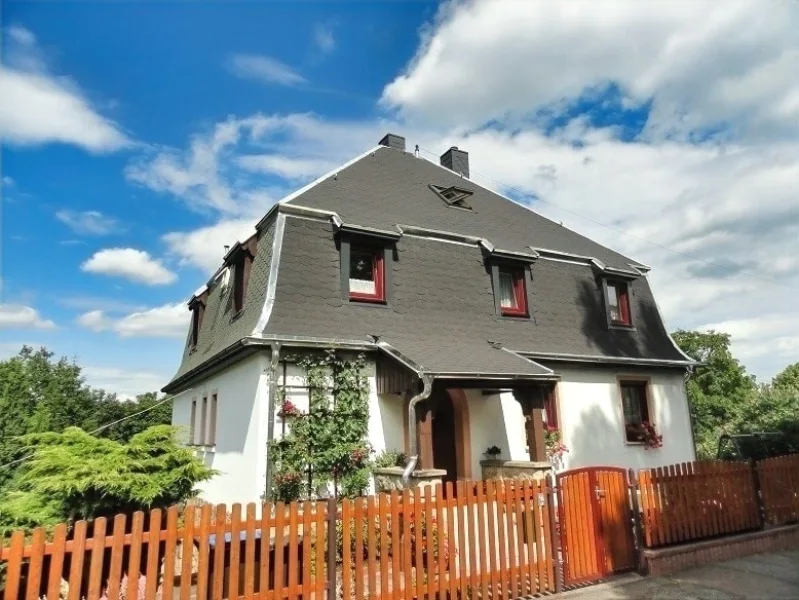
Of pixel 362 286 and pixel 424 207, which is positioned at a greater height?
pixel 424 207

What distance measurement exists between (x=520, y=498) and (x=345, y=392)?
445 cm

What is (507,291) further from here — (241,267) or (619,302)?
(241,267)

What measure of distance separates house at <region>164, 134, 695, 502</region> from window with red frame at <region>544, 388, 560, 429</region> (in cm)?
3

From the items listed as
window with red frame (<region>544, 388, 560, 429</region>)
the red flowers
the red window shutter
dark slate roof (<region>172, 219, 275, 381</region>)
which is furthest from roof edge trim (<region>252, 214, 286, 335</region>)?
the red window shutter

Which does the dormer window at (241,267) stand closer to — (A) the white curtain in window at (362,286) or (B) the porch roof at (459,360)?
(A) the white curtain in window at (362,286)

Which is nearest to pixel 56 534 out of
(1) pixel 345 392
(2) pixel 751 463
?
(1) pixel 345 392

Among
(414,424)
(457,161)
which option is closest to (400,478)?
(414,424)

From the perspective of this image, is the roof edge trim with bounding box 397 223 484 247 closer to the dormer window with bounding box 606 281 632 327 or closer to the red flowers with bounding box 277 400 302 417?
the dormer window with bounding box 606 281 632 327

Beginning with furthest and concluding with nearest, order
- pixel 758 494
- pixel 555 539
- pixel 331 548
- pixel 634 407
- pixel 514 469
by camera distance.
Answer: pixel 634 407 < pixel 514 469 < pixel 758 494 < pixel 555 539 < pixel 331 548

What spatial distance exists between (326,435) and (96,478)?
14.3 ft

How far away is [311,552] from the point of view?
5.21 metres

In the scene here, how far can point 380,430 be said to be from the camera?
10.1 meters

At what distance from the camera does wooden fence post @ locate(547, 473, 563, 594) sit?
6.07 metres

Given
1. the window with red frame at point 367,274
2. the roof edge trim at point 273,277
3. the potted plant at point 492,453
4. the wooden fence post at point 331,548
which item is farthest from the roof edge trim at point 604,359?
the wooden fence post at point 331,548
